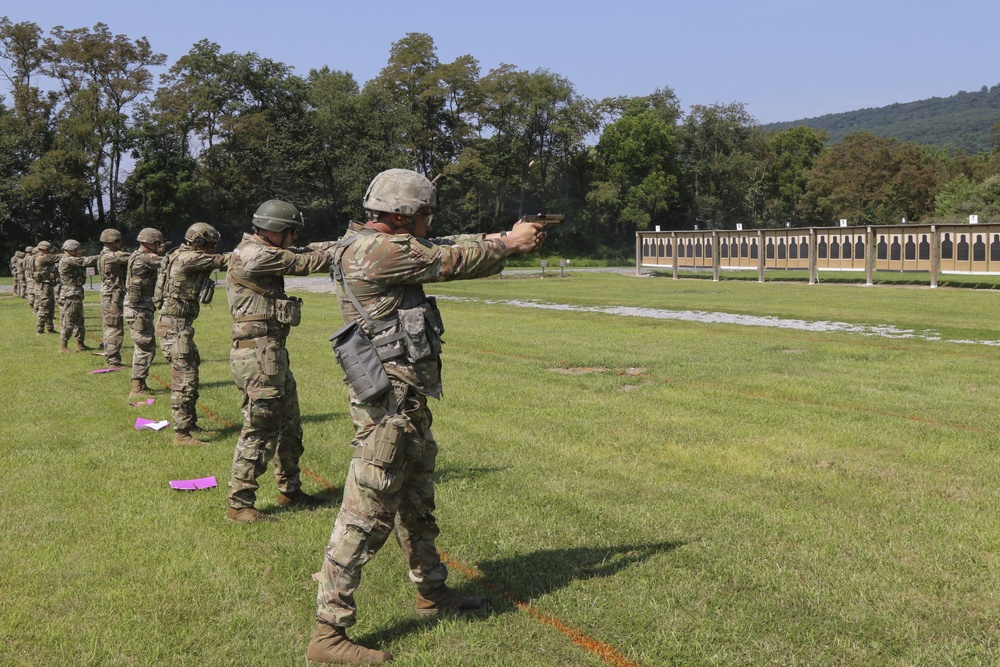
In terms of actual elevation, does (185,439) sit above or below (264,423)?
below

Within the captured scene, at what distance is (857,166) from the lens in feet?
251

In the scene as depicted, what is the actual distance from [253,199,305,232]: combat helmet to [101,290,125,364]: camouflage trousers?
31.1 feet

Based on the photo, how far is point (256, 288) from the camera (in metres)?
7.23

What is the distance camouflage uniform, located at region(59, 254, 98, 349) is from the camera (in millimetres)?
18016

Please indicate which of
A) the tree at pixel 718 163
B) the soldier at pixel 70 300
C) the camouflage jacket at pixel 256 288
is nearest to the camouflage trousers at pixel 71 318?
the soldier at pixel 70 300

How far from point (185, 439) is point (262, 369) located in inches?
113

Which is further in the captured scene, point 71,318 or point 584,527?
point 71,318

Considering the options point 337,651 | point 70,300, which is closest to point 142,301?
point 70,300

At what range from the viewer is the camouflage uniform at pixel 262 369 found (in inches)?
267

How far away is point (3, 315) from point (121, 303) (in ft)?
50.5

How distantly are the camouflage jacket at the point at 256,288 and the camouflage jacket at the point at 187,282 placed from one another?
252cm

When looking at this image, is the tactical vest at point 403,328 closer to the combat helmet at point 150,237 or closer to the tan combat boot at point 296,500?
the tan combat boot at point 296,500

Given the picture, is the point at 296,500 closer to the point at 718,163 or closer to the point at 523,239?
the point at 523,239

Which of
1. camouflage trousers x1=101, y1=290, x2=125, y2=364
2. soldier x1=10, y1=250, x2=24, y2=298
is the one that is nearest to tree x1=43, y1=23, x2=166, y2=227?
soldier x1=10, y1=250, x2=24, y2=298
